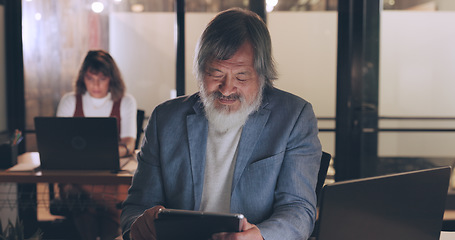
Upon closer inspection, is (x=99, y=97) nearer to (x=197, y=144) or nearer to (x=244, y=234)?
(x=197, y=144)

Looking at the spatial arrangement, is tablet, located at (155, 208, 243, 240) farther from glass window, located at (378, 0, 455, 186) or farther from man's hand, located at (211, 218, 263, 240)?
glass window, located at (378, 0, 455, 186)

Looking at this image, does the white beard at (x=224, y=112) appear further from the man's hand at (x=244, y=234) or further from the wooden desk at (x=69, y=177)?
the wooden desk at (x=69, y=177)

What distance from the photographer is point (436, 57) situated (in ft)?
13.5

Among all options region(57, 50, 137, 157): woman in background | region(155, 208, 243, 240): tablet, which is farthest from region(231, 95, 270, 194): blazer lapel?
region(57, 50, 137, 157): woman in background

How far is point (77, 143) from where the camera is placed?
2.41 metres

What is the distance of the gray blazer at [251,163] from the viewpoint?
1578 mm

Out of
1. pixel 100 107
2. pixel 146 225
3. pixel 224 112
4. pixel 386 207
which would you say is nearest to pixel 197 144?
pixel 224 112

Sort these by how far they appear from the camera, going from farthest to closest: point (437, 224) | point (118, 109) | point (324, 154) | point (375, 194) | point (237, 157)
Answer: point (118, 109)
point (324, 154)
point (237, 157)
point (437, 224)
point (375, 194)

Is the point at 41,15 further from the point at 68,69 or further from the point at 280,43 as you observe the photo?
the point at 280,43

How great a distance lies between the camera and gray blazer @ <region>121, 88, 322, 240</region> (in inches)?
62.1

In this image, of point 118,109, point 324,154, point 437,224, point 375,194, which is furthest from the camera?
point 118,109

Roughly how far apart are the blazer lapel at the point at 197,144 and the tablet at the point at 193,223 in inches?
16.5

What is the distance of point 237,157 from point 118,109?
1.91m

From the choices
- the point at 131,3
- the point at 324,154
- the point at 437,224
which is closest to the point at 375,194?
the point at 437,224
